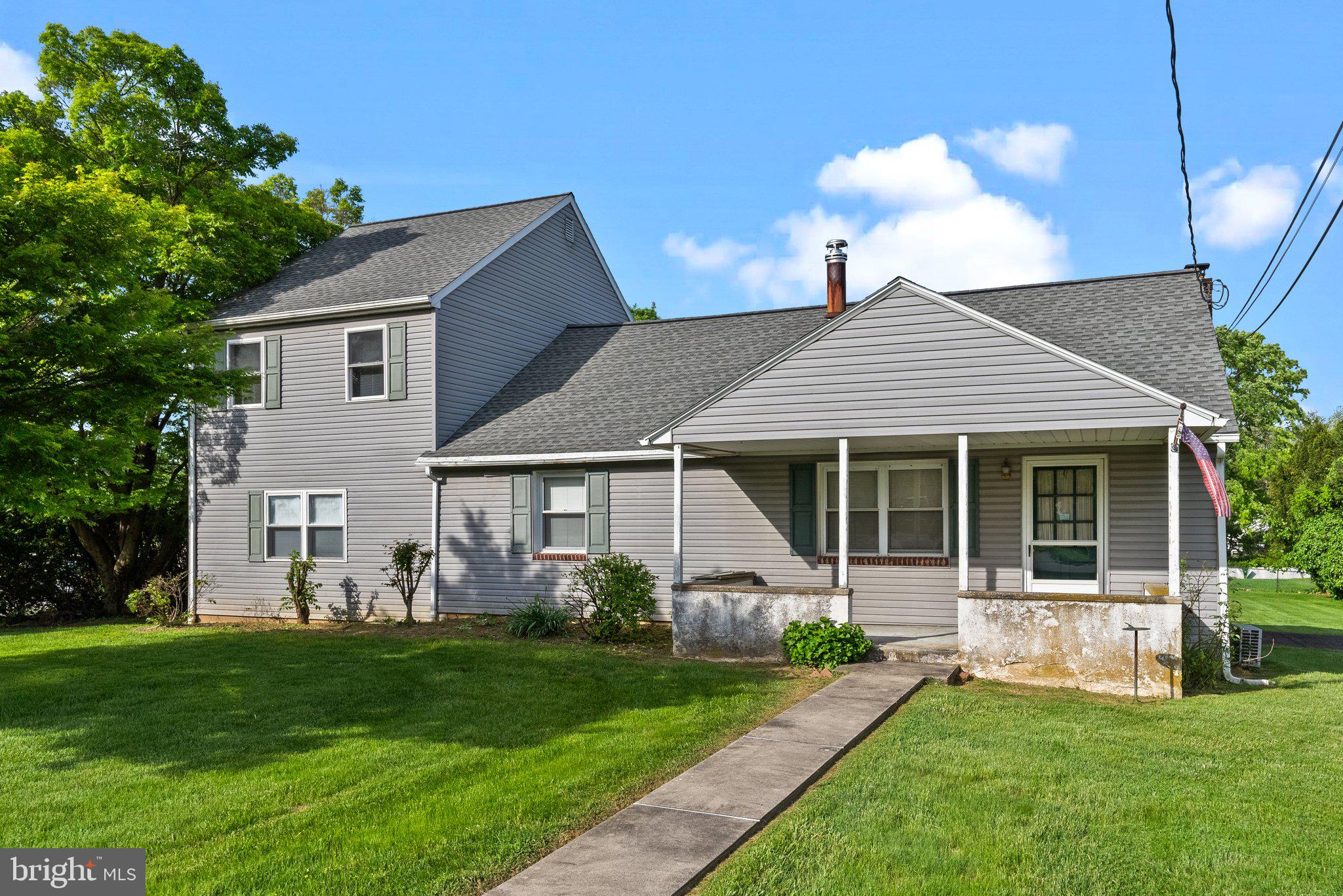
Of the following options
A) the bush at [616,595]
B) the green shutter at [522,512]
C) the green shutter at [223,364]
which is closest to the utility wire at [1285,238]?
the bush at [616,595]

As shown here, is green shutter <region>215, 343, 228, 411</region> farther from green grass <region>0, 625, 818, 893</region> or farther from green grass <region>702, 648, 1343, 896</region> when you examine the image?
green grass <region>702, 648, 1343, 896</region>

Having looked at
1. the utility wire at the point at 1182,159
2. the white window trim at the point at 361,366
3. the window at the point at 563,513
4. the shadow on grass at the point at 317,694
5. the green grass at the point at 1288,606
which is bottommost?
the green grass at the point at 1288,606

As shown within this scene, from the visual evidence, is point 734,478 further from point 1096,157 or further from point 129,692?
point 129,692

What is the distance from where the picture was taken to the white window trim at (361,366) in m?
15.6

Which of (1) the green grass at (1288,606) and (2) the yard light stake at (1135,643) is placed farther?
(1) the green grass at (1288,606)

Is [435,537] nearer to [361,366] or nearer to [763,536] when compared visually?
[361,366]

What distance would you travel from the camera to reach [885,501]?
41.4ft

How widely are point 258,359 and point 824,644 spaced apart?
39.4 ft

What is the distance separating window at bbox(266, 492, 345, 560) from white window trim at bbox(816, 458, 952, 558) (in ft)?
27.5

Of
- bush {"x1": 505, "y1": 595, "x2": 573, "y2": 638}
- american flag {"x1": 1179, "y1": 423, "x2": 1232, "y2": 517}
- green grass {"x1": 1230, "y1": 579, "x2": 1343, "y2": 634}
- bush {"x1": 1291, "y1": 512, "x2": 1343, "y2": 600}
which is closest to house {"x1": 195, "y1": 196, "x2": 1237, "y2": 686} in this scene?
american flag {"x1": 1179, "y1": 423, "x2": 1232, "y2": 517}

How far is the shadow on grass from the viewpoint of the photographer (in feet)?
24.3

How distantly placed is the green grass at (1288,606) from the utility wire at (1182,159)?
570 centimetres

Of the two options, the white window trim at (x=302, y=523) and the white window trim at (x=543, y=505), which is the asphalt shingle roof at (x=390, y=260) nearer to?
the white window trim at (x=302, y=523)

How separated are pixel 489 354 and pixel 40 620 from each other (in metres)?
11.1
